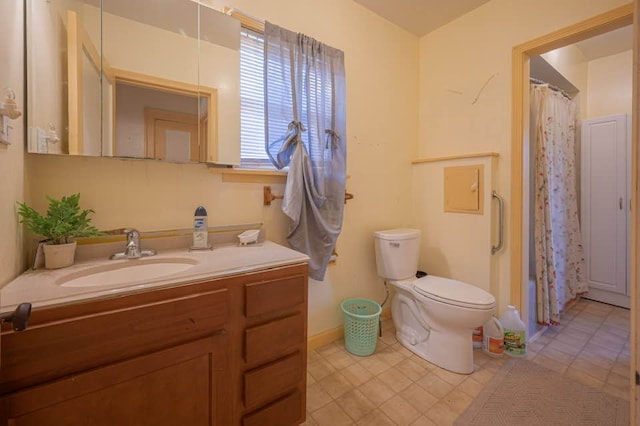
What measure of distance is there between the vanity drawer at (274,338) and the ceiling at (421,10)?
2257 mm

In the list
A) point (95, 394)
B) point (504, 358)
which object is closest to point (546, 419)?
point (504, 358)

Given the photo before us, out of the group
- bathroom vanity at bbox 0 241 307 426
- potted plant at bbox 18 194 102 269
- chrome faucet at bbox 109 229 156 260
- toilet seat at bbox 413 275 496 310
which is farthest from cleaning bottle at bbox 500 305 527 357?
potted plant at bbox 18 194 102 269

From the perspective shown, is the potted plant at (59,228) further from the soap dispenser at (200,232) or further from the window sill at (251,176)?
the window sill at (251,176)

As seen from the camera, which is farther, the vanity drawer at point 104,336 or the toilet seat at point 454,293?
the toilet seat at point 454,293

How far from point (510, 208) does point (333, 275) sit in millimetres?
1350

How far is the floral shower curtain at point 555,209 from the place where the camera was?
7.13 feet

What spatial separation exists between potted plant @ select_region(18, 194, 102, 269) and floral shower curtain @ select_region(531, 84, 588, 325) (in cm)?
297

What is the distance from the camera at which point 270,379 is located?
1074 millimetres

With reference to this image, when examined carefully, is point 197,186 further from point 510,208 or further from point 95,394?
point 510,208

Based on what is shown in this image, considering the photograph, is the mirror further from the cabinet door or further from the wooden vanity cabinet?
the cabinet door

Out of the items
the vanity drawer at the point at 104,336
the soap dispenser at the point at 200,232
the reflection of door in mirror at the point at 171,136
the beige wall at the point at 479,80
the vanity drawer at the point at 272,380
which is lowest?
the vanity drawer at the point at 272,380

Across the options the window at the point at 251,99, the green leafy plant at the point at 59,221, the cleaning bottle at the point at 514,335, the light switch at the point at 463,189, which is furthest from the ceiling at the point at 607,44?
the green leafy plant at the point at 59,221

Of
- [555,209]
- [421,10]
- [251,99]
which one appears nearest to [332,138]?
[251,99]

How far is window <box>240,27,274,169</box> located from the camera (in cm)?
155
